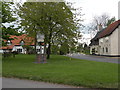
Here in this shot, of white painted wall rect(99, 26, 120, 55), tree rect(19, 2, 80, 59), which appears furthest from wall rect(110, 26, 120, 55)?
tree rect(19, 2, 80, 59)

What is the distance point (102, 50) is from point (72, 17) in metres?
22.2

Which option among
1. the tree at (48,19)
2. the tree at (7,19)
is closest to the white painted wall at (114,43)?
the tree at (48,19)

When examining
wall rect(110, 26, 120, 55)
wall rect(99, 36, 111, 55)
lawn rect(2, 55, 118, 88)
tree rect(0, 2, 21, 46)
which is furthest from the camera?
wall rect(99, 36, 111, 55)

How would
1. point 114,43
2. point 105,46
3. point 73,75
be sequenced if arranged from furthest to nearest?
point 105,46 → point 114,43 → point 73,75

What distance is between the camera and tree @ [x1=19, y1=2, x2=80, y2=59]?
1924cm

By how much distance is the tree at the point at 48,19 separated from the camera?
19.2m

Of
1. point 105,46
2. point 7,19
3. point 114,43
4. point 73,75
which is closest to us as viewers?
point 73,75

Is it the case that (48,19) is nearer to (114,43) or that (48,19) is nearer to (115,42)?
(114,43)

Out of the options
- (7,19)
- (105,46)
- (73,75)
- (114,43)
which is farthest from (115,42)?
(73,75)

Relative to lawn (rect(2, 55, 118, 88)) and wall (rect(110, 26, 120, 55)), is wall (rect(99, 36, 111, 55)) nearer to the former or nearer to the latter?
wall (rect(110, 26, 120, 55))

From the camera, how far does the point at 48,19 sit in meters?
20.4

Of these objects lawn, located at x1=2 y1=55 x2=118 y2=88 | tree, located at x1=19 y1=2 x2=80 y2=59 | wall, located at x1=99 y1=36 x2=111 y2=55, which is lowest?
lawn, located at x1=2 y1=55 x2=118 y2=88

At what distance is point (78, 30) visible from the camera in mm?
21844

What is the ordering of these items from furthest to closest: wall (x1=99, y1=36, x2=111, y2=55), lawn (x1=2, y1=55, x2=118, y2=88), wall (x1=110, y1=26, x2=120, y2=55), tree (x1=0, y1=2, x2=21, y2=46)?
A: wall (x1=99, y1=36, x2=111, y2=55) < wall (x1=110, y1=26, x2=120, y2=55) < tree (x1=0, y1=2, x2=21, y2=46) < lawn (x1=2, y1=55, x2=118, y2=88)
